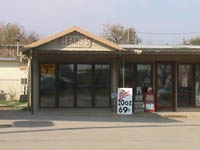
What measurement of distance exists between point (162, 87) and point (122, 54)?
10.7 feet

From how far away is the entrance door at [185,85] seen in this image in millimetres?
17906

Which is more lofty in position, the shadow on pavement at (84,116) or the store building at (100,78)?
the store building at (100,78)

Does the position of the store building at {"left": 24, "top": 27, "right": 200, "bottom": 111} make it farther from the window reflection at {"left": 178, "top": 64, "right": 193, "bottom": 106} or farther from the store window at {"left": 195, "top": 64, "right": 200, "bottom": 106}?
the store window at {"left": 195, "top": 64, "right": 200, "bottom": 106}

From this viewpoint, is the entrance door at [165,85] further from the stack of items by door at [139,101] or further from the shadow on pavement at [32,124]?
the shadow on pavement at [32,124]

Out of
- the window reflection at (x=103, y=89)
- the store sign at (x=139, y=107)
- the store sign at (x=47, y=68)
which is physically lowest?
the store sign at (x=139, y=107)

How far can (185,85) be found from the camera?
1805 centimetres

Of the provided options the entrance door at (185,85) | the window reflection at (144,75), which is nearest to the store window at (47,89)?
the window reflection at (144,75)

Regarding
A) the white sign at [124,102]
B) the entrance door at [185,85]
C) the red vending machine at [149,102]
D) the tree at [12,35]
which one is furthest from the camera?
the tree at [12,35]

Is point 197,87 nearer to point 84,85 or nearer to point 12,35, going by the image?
point 84,85

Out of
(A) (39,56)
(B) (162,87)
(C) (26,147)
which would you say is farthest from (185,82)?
(C) (26,147)

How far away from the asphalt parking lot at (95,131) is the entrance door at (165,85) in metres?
1.62

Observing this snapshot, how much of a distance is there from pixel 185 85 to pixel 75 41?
21.7ft

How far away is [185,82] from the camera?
711 inches

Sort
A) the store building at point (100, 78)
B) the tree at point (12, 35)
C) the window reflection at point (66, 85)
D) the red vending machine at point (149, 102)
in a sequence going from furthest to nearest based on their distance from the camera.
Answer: the tree at point (12, 35) < the window reflection at point (66, 85) < the store building at point (100, 78) < the red vending machine at point (149, 102)
